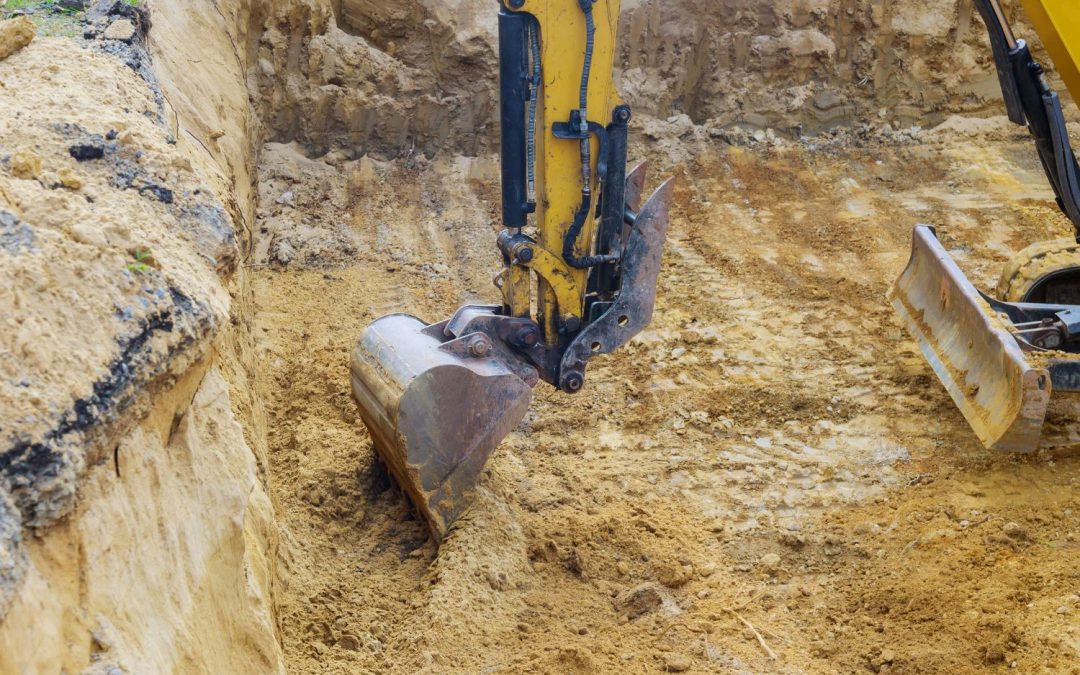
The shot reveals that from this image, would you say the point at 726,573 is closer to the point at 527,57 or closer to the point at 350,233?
the point at 527,57

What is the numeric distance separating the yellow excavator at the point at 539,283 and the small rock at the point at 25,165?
1931 millimetres

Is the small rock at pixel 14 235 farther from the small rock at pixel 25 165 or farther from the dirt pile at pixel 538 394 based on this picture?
the small rock at pixel 25 165

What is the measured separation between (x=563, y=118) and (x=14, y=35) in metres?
2.04

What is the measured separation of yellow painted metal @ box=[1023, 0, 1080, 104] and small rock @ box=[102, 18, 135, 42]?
13.0 ft

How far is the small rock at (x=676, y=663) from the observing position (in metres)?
3.74

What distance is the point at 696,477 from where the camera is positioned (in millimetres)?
5281

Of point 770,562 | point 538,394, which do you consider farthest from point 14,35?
point 770,562

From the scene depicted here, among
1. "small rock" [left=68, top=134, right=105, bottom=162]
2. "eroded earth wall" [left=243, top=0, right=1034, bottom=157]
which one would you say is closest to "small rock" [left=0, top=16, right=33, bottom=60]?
"small rock" [left=68, top=134, right=105, bottom=162]

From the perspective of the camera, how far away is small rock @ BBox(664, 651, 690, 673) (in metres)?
3.74

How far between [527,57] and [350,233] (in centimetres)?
396

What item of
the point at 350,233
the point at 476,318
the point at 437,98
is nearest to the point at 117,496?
the point at 476,318

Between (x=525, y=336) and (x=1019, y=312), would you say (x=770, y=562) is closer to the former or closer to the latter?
(x=525, y=336)

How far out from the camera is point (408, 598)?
4.10 metres

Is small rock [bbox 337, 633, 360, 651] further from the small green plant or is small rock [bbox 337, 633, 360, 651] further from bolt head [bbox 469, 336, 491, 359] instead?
the small green plant
